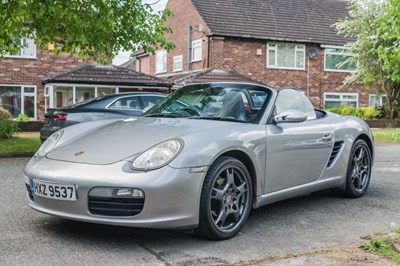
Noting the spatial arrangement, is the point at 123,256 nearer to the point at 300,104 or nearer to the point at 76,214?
the point at 76,214

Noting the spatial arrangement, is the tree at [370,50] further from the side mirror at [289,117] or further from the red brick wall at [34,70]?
the side mirror at [289,117]

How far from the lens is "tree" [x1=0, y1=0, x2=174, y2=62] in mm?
10656

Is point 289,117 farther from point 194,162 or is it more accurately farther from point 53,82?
point 53,82

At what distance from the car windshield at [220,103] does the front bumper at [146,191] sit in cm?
103

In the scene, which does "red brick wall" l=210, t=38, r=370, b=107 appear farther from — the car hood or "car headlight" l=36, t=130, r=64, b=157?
the car hood

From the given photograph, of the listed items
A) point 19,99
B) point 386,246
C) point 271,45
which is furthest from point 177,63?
point 386,246

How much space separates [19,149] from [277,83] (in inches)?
715

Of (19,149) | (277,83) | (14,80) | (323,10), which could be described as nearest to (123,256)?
(19,149)

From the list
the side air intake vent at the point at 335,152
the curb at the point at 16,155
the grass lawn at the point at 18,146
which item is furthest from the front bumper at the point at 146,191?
the grass lawn at the point at 18,146

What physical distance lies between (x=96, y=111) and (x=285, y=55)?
18725 millimetres

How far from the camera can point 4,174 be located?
8.09m

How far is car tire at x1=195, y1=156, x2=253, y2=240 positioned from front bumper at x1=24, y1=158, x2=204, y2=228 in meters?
0.11

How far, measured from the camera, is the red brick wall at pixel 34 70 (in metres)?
22.5

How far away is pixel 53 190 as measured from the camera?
391cm
